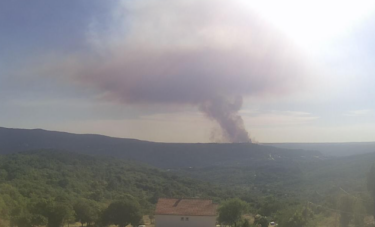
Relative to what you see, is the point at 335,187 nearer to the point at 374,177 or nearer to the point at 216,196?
the point at 216,196

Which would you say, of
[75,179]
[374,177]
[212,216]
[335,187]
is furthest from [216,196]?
[374,177]

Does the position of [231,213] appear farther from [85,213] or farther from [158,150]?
[158,150]

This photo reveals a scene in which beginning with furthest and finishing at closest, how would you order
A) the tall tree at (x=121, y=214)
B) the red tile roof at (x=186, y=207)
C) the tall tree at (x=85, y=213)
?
the tall tree at (x=85, y=213) → the tall tree at (x=121, y=214) → the red tile roof at (x=186, y=207)

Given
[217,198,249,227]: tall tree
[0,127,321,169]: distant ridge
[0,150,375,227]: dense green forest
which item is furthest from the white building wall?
[0,127,321,169]: distant ridge

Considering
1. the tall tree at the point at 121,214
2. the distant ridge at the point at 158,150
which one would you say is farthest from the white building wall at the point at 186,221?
the distant ridge at the point at 158,150

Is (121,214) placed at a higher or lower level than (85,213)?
higher

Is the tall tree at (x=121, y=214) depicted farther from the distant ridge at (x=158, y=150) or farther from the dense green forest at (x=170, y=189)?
the distant ridge at (x=158, y=150)

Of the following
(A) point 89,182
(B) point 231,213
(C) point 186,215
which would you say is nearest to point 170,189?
(A) point 89,182
